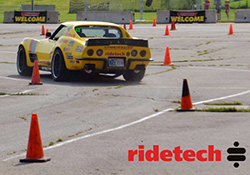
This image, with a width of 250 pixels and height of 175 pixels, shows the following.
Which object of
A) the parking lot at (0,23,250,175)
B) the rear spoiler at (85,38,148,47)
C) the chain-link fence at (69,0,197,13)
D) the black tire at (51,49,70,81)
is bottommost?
the parking lot at (0,23,250,175)

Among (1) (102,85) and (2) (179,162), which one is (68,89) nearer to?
(1) (102,85)

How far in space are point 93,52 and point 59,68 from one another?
1066 mm

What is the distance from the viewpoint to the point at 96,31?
13516mm

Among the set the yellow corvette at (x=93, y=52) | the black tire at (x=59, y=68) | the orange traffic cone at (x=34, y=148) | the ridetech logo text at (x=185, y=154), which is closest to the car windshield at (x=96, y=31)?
the yellow corvette at (x=93, y=52)

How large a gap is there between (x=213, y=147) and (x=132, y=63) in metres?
6.49

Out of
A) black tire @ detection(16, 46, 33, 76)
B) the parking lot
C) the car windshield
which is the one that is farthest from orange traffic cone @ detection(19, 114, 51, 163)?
black tire @ detection(16, 46, 33, 76)

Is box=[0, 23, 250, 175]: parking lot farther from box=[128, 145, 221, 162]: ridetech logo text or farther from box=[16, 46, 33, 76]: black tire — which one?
box=[16, 46, 33, 76]: black tire

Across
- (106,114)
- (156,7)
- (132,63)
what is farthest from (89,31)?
(156,7)

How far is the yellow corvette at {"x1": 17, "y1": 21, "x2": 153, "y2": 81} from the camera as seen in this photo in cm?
1250

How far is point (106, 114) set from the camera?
29.7 ft

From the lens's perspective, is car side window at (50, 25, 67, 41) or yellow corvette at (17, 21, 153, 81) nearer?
yellow corvette at (17, 21, 153, 81)

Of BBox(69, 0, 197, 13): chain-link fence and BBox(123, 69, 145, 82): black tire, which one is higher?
BBox(69, 0, 197, 13): chain-link fence

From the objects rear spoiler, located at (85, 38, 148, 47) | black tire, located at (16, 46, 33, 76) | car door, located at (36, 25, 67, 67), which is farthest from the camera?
black tire, located at (16, 46, 33, 76)

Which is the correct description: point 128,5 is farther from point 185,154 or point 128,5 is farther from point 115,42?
point 185,154
